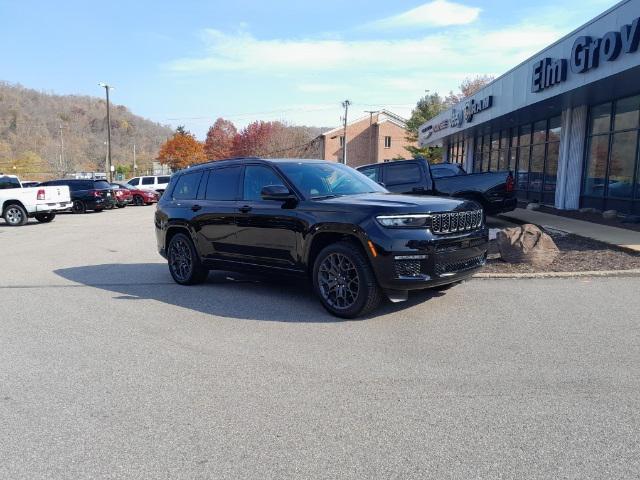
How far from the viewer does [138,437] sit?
322 centimetres

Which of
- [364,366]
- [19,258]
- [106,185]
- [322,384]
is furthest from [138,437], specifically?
[106,185]

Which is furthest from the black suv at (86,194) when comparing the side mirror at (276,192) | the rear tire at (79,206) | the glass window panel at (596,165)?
the glass window panel at (596,165)

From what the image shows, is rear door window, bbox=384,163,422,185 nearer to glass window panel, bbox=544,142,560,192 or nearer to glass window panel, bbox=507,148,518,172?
glass window panel, bbox=544,142,560,192

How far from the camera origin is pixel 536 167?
21000 mm

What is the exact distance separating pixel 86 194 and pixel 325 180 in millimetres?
21054

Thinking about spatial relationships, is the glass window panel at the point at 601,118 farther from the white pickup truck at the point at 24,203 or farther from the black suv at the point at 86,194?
the black suv at the point at 86,194

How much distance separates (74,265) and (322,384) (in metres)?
7.49

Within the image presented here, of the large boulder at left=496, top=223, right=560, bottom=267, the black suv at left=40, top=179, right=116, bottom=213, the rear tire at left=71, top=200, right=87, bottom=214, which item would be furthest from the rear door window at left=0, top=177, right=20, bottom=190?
the large boulder at left=496, top=223, right=560, bottom=267

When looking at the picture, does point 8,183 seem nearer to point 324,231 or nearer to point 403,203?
point 324,231

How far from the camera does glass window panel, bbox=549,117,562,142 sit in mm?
18734

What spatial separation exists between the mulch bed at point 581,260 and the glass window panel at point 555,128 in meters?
9.99

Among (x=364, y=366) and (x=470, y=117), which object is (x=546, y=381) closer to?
(x=364, y=366)

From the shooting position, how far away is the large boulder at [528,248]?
329 inches

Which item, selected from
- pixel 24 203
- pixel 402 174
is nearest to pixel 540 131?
pixel 402 174
